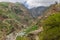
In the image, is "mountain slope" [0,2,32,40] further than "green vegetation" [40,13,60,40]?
Yes

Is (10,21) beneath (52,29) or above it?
above

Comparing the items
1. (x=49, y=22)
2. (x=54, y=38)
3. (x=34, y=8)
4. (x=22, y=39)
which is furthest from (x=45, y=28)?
(x=34, y=8)

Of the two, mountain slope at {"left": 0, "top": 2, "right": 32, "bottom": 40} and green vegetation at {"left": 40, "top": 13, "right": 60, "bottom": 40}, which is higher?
mountain slope at {"left": 0, "top": 2, "right": 32, "bottom": 40}

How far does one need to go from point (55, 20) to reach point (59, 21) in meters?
0.32

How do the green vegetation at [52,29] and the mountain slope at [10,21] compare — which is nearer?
the green vegetation at [52,29]

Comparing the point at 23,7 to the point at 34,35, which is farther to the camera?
the point at 23,7

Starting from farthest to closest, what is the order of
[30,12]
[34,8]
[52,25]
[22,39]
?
[30,12] → [34,8] → [22,39] → [52,25]

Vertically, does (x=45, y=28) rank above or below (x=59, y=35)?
above

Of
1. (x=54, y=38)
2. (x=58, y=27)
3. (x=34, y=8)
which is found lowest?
(x=54, y=38)

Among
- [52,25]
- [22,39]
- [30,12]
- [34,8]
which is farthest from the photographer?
[30,12]

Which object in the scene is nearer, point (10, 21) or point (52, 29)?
point (52, 29)

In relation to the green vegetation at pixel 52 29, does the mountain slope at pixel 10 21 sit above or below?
above

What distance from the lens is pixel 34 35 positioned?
69.1 ft

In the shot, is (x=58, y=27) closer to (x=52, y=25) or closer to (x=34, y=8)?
(x=52, y=25)
